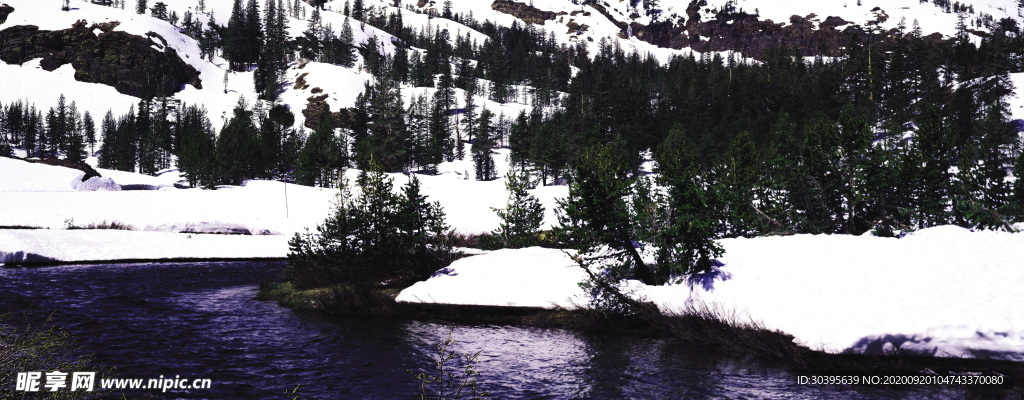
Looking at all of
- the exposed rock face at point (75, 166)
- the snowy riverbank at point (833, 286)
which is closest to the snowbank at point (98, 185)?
the exposed rock face at point (75, 166)

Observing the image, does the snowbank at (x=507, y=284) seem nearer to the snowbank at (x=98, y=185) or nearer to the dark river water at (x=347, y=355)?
the dark river water at (x=347, y=355)

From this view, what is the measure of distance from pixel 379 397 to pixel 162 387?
262 inches

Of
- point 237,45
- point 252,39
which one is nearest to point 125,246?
point 237,45

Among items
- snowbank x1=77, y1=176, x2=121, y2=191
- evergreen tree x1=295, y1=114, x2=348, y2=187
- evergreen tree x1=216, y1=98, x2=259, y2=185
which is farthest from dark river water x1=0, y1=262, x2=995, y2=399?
evergreen tree x1=216, y1=98, x2=259, y2=185

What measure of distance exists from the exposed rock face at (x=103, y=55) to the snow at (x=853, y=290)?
169145 millimetres

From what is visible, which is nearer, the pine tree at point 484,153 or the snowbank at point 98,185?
the snowbank at point 98,185

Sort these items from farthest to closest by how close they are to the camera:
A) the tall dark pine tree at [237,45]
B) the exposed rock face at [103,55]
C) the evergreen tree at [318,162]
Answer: the tall dark pine tree at [237,45] → the exposed rock face at [103,55] → the evergreen tree at [318,162]

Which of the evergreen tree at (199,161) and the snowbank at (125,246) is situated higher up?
the evergreen tree at (199,161)

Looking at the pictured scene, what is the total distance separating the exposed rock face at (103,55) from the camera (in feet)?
526

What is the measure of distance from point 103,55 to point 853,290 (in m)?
204

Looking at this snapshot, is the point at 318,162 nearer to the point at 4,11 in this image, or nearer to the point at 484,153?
the point at 484,153

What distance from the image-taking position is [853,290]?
20094 millimetres

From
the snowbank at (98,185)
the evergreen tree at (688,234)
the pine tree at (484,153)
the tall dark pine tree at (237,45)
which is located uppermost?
the tall dark pine tree at (237,45)

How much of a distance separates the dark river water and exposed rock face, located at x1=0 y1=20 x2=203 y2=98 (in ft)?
521
